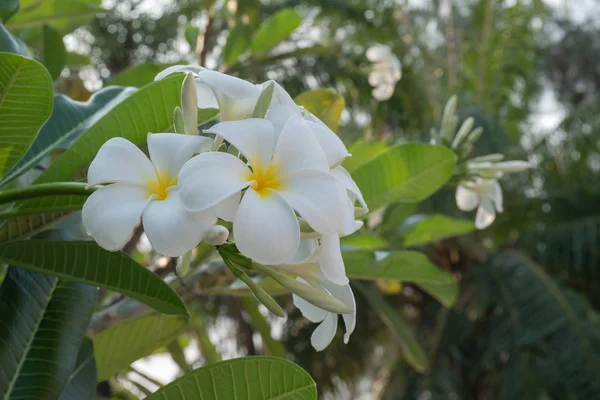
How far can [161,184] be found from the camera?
324 millimetres

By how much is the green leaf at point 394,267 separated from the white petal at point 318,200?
332mm

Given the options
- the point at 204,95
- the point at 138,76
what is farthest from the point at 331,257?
the point at 138,76

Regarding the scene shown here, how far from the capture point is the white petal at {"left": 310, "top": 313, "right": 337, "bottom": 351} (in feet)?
1.18

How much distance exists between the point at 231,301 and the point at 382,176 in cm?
187

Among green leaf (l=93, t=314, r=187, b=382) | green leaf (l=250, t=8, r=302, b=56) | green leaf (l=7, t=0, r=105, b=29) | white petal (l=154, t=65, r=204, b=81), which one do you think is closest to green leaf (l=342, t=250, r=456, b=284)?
green leaf (l=93, t=314, r=187, b=382)

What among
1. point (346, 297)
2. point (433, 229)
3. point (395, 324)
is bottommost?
point (395, 324)

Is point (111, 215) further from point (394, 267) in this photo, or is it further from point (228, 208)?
point (394, 267)

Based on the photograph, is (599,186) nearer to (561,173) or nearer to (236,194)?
(561,173)

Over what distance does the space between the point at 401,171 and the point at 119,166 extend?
33 cm

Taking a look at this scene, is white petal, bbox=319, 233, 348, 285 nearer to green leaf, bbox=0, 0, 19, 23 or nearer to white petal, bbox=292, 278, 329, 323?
white petal, bbox=292, 278, 329, 323

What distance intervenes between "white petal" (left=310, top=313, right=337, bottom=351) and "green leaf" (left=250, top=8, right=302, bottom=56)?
786 millimetres

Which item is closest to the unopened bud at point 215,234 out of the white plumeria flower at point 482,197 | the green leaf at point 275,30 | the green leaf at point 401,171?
the green leaf at point 401,171

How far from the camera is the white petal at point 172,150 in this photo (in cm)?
32

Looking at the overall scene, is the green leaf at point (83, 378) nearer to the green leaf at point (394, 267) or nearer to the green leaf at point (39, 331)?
the green leaf at point (39, 331)
